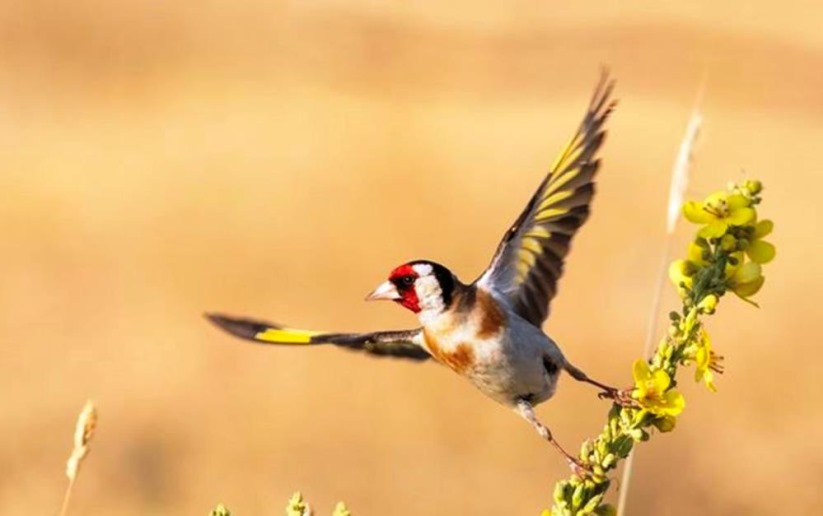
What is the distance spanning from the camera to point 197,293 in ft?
47.1

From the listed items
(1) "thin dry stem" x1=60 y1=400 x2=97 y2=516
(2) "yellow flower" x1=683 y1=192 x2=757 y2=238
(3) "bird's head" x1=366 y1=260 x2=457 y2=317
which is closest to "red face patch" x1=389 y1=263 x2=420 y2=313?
(3) "bird's head" x1=366 y1=260 x2=457 y2=317

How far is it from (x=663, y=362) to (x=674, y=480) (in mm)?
8920

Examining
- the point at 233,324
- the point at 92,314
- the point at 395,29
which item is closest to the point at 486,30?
the point at 395,29

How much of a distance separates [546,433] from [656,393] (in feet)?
1.62

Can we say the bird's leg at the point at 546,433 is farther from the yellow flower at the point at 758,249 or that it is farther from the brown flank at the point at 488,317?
the yellow flower at the point at 758,249

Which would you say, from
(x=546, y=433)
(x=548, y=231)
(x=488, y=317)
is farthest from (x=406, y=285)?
(x=546, y=433)

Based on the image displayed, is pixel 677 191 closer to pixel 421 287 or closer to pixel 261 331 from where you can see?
pixel 421 287

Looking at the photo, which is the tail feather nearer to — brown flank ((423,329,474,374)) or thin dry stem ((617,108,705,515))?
brown flank ((423,329,474,374))

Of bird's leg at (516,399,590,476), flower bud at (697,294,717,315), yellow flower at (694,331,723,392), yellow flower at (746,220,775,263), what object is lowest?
bird's leg at (516,399,590,476)

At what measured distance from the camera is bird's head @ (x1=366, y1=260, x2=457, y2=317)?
3.49 meters

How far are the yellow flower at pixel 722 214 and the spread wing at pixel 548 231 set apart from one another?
91 cm

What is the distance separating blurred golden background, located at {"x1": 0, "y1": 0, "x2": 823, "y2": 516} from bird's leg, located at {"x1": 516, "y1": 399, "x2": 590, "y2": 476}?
1808mm

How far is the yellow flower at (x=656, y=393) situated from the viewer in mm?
2594

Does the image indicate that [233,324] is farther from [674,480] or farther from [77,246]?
[77,246]
